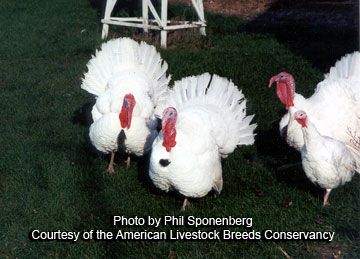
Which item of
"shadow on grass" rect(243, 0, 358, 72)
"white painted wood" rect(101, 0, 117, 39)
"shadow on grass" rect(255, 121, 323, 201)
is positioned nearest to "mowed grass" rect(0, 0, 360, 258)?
"shadow on grass" rect(255, 121, 323, 201)

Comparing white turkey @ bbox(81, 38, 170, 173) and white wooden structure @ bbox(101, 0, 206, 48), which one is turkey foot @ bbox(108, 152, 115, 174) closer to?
white turkey @ bbox(81, 38, 170, 173)

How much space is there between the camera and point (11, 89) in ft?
28.4

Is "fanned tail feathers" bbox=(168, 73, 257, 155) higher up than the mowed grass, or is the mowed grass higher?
"fanned tail feathers" bbox=(168, 73, 257, 155)

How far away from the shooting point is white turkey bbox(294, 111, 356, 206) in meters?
4.82

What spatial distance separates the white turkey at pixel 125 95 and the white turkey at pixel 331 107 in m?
1.39

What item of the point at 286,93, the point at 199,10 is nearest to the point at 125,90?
the point at 286,93

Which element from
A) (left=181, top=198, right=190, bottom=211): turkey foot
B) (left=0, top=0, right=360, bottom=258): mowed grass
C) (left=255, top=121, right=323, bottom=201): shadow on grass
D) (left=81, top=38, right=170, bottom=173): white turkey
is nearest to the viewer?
(left=0, top=0, right=360, bottom=258): mowed grass

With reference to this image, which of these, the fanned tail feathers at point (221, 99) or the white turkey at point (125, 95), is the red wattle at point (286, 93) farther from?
the white turkey at point (125, 95)

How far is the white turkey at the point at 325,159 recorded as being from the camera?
4.82m

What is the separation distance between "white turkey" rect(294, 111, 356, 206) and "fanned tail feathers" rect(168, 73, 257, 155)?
33.8 inches

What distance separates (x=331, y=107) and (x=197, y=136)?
1547 millimetres

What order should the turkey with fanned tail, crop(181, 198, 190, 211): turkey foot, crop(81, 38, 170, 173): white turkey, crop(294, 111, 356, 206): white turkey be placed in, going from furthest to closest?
1. crop(81, 38, 170, 173): white turkey
2. crop(181, 198, 190, 211): turkey foot
3. the turkey with fanned tail
4. crop(294, 111, 356, 206): white turkey

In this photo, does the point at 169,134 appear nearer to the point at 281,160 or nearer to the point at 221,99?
the point at 221,99

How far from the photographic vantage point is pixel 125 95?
18.0ft
